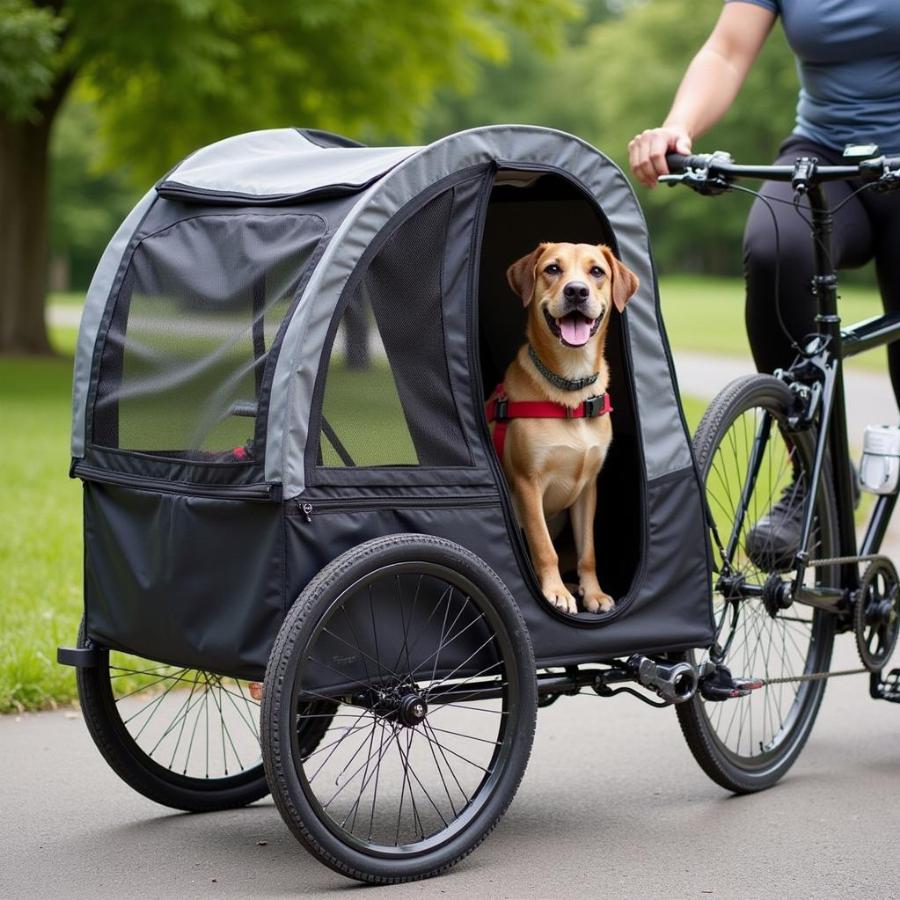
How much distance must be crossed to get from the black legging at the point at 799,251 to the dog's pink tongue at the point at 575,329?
31.2 inches

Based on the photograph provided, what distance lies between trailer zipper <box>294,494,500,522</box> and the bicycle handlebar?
1.08 m

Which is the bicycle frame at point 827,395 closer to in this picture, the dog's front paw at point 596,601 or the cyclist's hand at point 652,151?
the cyclist's hand at point 652,151

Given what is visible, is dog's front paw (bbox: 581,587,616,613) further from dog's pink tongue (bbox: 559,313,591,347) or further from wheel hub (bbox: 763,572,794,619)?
dog's pink tongue (bbox: 559,313,591,347)

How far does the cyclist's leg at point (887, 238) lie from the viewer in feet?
14.3

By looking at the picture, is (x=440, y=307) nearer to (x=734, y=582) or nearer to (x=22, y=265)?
(x=734, y=582)

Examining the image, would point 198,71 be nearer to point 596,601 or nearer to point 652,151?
point 652,151

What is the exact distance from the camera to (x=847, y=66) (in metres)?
4.30

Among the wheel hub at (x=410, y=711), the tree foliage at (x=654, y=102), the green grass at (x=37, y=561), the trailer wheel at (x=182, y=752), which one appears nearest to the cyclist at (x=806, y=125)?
the wheel hub at (x=410, y=711)

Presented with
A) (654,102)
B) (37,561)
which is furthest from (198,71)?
(654,102)

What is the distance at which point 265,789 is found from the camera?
3.94m

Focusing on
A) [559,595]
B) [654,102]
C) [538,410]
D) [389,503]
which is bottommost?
[559,595]

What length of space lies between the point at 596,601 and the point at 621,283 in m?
0.77

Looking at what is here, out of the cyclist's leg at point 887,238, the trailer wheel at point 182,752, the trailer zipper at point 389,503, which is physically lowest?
the trailer wheel at point 182,752

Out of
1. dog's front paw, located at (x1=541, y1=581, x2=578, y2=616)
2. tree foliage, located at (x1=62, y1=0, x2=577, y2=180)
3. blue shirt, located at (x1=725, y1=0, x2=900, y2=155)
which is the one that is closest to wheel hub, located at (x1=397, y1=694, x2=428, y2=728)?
dog's front paw, located at (x1=541, y1=581, x2=578, y2=616)
